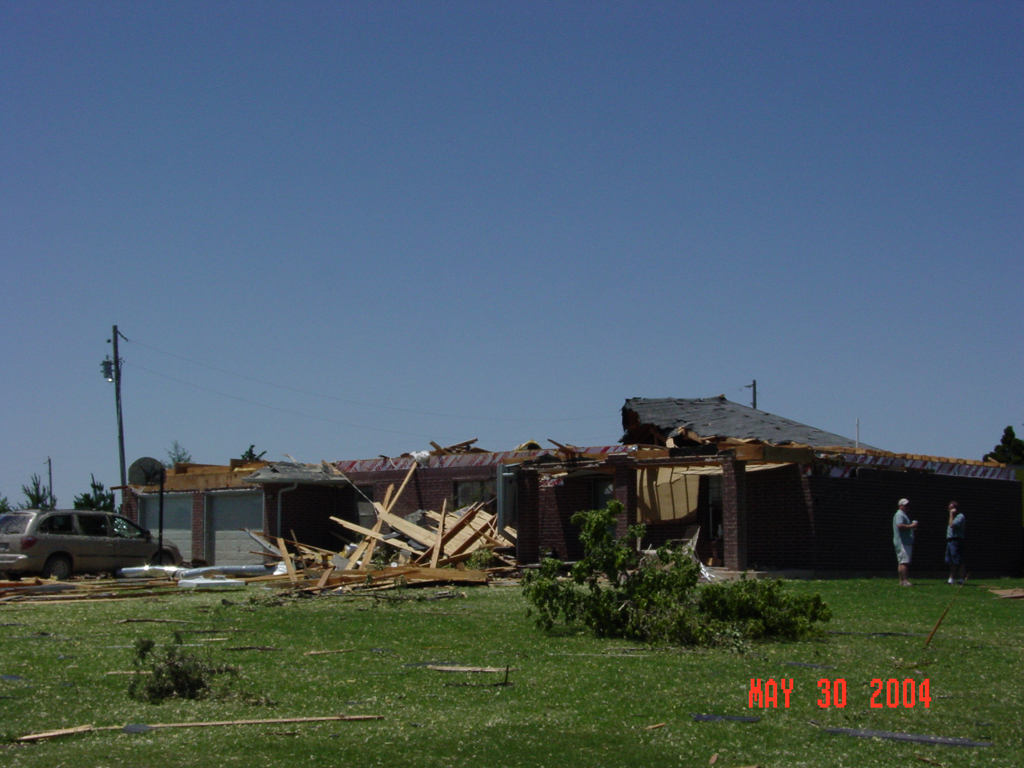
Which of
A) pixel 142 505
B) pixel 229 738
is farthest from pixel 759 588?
pixel 142 505

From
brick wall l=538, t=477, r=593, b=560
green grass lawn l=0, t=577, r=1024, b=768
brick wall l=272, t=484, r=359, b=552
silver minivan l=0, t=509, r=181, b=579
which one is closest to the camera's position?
green grass lawn l=0, t=577, r=1024, b=768

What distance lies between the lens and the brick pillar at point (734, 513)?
20078mm

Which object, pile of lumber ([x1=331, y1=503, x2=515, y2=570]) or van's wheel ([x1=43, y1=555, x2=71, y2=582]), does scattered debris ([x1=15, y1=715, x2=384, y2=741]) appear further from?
van's wheel ([x1=43, y1=555, x2=71, y2=582])

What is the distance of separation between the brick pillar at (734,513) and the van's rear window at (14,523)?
14644 millimetres

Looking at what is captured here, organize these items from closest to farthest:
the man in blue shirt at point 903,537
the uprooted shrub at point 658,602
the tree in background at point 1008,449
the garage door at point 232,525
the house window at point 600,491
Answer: the uprooted shrub at point 658,602, the man in blue shirt at point 903,537, the house window at point 600,491, the garage door at point 232,525, the tree in background at point 1008,449

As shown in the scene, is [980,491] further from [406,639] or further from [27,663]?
[27,663]

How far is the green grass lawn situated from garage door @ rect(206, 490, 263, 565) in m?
17.1

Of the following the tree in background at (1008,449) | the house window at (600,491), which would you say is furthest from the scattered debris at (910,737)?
the tree in background at (1008,449)

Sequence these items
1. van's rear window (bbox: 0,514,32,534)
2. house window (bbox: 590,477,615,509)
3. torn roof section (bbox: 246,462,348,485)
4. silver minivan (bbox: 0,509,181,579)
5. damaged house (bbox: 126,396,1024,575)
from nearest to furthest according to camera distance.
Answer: damaged house (bbox: 126,396,1024,575) < silver minivan (bbox: 0,509,181,579) < van's rear window (bbox: 0,514,32,534) < house window (bbox: 590,477,615,509) < torn roof section (bbox: 246,462,348,485)

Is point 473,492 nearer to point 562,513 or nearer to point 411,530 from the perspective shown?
point 562,513

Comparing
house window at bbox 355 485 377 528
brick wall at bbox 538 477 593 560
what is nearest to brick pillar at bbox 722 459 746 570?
brick wall at bbox 538 477 593 560

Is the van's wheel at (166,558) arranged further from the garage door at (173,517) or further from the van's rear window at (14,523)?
the garage door at (173,517)

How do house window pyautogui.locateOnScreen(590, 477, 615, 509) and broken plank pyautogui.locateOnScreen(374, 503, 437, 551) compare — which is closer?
broken plank pyautogui.locateOnScreen(374, 503, 437, 551)

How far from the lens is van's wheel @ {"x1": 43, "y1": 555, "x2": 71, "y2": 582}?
22203 mm
